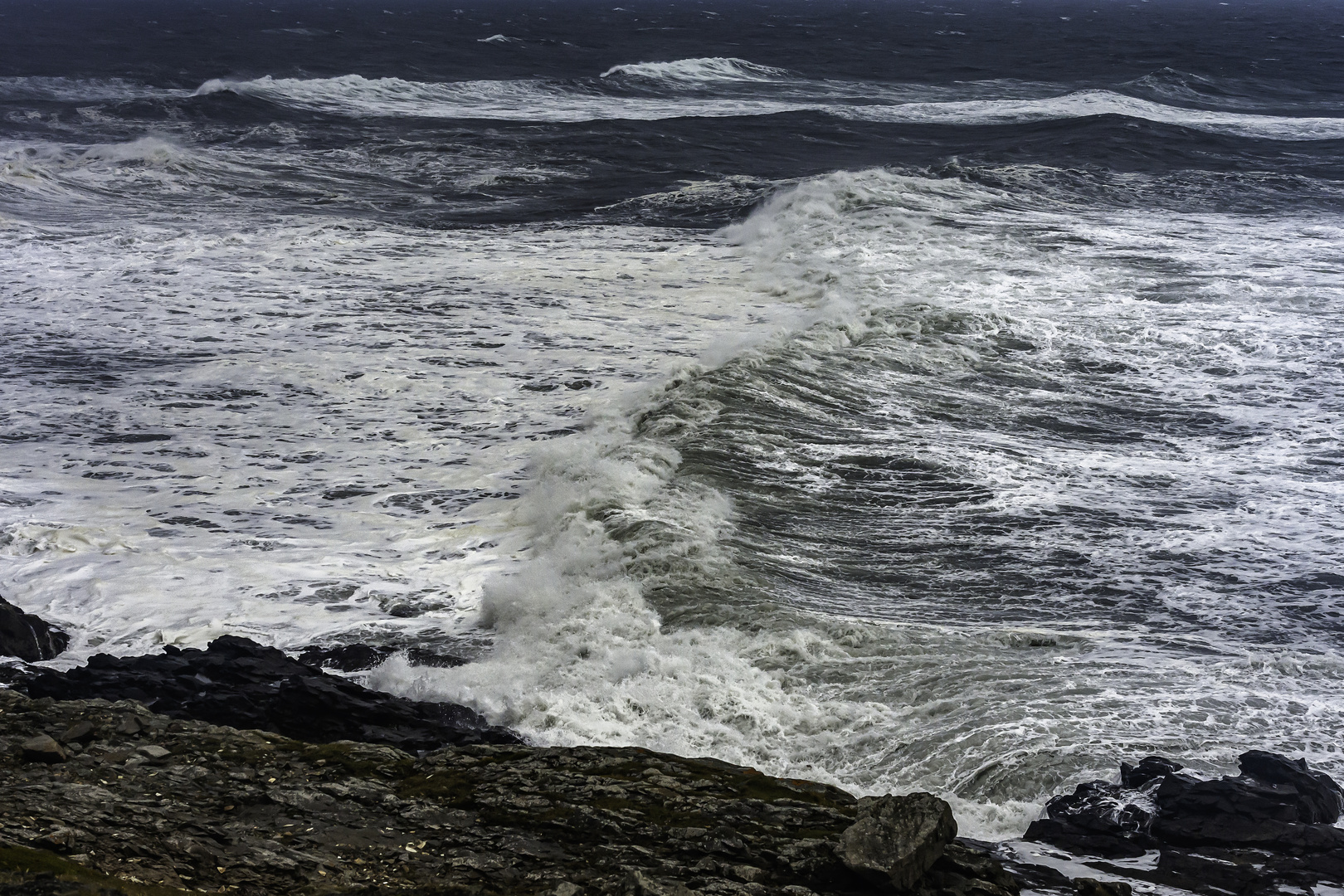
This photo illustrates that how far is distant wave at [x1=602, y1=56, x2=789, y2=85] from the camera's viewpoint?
48.1 metres

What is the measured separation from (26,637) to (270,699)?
6.00 feet

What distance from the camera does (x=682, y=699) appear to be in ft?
22.5

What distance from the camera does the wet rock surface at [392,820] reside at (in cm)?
430

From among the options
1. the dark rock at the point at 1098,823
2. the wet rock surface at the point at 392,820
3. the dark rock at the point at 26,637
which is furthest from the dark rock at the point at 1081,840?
the dark rock at the point at 26,637

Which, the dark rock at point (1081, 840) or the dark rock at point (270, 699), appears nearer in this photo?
the dark rock at point (1081, 840)

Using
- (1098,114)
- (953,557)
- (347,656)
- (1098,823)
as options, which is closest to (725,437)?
(953,557)

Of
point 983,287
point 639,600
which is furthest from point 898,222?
point 639,600

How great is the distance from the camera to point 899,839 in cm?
456

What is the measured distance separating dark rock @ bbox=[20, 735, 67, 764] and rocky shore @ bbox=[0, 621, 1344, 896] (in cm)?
1

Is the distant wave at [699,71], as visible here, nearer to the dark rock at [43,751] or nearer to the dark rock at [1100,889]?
the dark rock at [43,751]

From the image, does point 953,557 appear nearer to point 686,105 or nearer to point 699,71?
point 686,105

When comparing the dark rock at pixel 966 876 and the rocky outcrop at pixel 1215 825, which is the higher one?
the dark rock at pixel 966 876

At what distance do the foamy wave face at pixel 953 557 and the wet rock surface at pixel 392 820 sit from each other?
1.07 meters

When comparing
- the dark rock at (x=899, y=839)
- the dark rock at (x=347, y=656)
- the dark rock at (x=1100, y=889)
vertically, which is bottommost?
the dark rock at (x=347, y=656)
